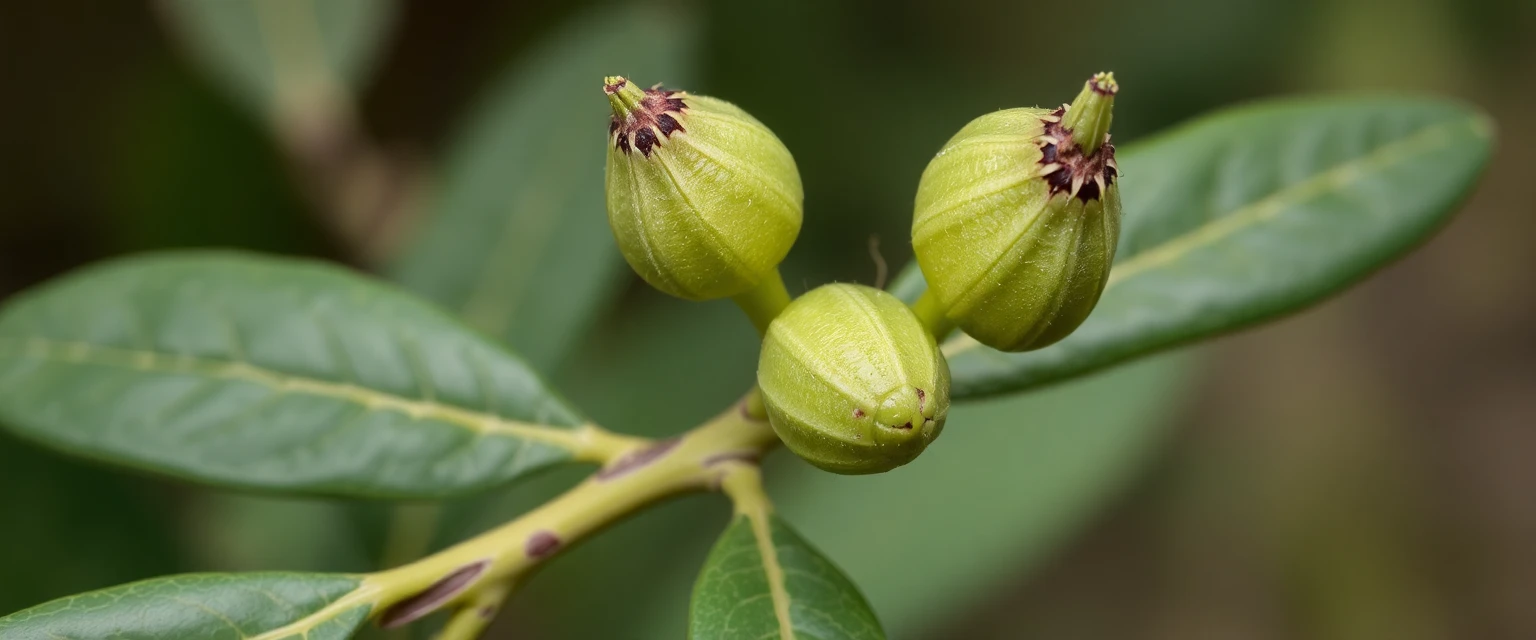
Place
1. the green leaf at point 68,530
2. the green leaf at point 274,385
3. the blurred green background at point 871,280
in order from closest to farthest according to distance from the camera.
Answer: the green leaf at point 274,385, the green leaf at point 68,530, the blurred green background at point 871,280

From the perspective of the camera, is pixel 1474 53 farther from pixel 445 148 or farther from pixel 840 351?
pixel 840 351

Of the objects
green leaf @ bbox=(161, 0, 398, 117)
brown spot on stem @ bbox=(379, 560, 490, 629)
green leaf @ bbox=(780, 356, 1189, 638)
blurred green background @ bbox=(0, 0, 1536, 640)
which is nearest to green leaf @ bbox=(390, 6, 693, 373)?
blurred green background @ bbox=(0, 0, 1536, 640)

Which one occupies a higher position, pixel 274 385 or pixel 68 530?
pixel 68 530

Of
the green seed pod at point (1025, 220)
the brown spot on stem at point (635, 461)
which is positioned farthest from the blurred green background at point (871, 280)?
the green seed pod at point (1025, 220)

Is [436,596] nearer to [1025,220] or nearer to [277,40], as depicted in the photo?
[1025,220]

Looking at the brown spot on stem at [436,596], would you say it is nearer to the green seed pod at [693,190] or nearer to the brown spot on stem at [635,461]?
the brown spot on stem at [635,461]

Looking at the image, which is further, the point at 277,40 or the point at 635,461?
the point at 277,40

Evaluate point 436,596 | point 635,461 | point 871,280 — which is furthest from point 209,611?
point 871,280
